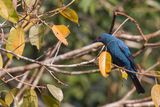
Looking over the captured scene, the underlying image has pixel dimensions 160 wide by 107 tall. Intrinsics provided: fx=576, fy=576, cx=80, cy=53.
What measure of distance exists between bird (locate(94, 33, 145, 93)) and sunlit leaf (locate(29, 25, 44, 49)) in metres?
0.56

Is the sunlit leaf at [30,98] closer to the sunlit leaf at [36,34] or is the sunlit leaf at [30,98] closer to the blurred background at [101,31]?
the sunlit leaf at [36,34]

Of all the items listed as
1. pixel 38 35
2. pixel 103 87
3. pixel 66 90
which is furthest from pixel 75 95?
pixel 38 35

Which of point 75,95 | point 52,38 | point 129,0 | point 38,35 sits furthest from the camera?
point 75,95

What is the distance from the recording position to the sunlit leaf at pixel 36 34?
2463 millimetres

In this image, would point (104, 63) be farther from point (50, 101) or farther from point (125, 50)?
point (125, 50)

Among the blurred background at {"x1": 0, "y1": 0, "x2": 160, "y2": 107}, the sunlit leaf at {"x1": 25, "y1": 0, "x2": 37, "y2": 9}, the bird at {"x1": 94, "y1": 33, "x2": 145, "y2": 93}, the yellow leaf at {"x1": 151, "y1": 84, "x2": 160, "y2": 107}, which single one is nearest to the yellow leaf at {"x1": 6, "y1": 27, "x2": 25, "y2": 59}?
the sunlit leaf at {"x1": 25, "y1": 0, "x2": 37, "y2": 9}

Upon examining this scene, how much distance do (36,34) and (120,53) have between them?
2.57ft

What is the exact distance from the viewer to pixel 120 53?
10.3 ft

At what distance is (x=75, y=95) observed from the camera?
5996mm

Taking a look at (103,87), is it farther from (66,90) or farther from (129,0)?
(129,0)

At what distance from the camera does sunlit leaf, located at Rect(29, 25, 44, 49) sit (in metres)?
2.46

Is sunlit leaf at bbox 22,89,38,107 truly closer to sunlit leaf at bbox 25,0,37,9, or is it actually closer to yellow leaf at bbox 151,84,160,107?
sunlit leaf at bbox 25,0,37,9

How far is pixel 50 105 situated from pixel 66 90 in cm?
363

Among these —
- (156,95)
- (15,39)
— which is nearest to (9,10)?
(15,39)
